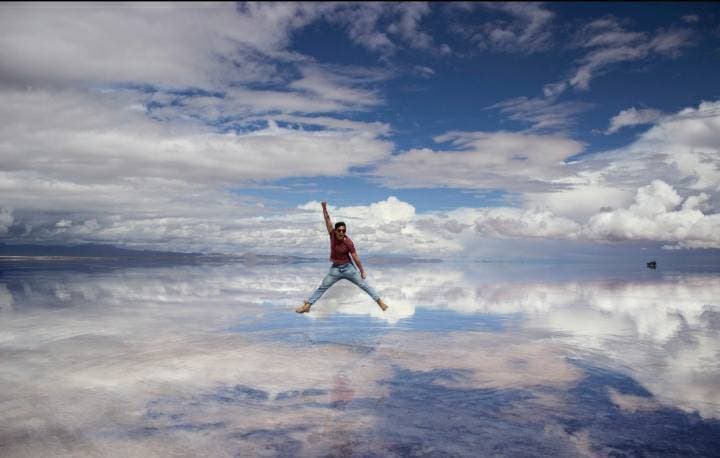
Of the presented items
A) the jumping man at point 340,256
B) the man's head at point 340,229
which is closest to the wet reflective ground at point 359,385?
the jumping man at point 340,256

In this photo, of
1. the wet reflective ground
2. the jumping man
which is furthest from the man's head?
the wet reflective ground

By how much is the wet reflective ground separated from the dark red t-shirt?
1.66 metres

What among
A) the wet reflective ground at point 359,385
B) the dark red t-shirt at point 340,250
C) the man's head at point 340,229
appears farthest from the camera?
the dark red t-shirt at point 340,250

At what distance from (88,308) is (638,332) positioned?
51.4 ft

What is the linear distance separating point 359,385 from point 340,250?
5328mm

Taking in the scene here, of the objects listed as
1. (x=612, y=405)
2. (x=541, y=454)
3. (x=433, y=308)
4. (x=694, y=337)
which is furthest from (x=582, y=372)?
(x=433, y=308)

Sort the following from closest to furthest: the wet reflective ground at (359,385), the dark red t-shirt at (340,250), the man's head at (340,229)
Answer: the wet reflective ground at (359,385), the man's head at (340,229), the dark red t-shirt at (340,250)

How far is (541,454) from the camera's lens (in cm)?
468

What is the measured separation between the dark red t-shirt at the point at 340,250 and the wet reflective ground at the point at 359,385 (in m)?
1.66

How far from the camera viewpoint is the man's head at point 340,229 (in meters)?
11.6

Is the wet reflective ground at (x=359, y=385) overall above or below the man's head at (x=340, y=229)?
below

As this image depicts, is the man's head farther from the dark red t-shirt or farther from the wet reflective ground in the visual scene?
the wet reflective ground

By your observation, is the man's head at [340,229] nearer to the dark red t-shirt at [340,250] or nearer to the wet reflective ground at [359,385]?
the dark red t-shirt at [340,250]

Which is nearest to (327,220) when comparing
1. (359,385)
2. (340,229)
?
(340,229)
